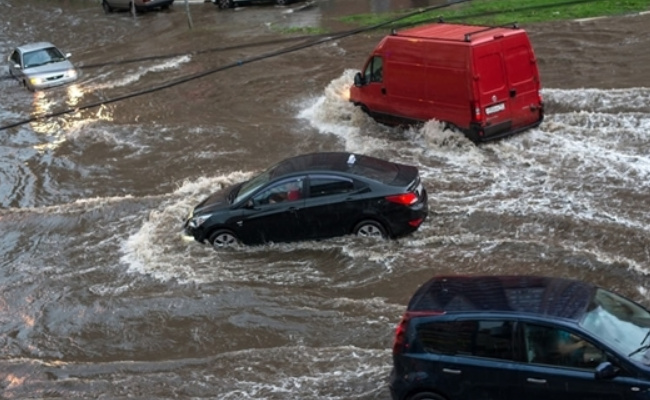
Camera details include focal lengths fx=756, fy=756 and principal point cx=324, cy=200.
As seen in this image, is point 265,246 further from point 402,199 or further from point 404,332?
point 404,332

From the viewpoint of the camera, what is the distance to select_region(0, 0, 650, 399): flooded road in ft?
30.8

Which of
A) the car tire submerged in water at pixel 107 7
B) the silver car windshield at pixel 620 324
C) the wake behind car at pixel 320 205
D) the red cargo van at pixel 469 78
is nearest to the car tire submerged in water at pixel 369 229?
the wake behind car at pixel 320 205

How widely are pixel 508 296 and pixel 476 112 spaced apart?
769 cm

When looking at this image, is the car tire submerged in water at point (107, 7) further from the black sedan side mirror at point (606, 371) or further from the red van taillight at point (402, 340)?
the black sedan side mirror at point (606, 371)

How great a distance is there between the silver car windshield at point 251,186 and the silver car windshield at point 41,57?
47.7 ft

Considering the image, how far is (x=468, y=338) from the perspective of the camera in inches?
263

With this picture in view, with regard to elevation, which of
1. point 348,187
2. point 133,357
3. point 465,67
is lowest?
point 133,357

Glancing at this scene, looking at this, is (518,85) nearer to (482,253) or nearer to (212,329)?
(482,253)

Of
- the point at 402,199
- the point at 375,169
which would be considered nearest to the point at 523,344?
the point at 402,199

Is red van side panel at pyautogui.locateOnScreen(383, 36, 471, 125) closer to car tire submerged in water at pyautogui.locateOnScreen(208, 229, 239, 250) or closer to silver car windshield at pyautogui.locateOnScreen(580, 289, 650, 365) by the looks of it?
car tire submerged in water at pyautogui.locateOnScreen(208, 229, 239, 250)

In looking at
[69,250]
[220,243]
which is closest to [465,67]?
[220,243]

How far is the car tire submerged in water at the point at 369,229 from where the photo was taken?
11516 millimetres

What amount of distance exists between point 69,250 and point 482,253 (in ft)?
23.1

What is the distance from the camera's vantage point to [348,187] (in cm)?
1152
